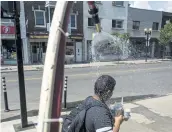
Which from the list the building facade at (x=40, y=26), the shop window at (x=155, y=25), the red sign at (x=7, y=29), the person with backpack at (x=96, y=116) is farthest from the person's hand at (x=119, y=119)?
the shop window at (x=155, y=25)

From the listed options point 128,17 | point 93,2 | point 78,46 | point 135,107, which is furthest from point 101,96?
point 128,17

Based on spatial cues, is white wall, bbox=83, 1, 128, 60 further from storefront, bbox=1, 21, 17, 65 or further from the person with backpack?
the person with backpack

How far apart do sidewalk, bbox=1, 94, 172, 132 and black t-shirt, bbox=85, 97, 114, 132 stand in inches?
142

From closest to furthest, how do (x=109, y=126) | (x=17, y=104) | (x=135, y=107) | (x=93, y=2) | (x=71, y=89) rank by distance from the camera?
(x=93, y=2)
(x=109, y=126)
(x=135, y=107)
(x=17, y=104)
(x=71, y=89)

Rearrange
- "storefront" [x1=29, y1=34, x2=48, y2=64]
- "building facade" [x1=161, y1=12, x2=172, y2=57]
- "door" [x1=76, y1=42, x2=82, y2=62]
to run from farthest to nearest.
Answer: "building facade" [x1=161, y1=12, x2=172, y2=57] < "door" [x1=76, y1=42, x2=82, y2=62] < "storefront" [x1=29, y1=34, x2=48, y2=64]

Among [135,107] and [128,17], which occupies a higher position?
[128,17]

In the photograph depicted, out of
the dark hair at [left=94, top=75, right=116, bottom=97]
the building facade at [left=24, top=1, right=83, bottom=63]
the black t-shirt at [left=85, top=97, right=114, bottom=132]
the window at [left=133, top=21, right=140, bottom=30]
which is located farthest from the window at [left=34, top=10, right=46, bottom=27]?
the black t-shirt at [left=85, top=97, right=114, bottom=132]

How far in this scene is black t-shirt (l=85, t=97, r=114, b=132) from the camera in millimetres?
2014

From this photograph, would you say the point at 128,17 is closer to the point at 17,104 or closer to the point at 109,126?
the point at 17,104

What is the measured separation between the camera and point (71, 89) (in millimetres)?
10484

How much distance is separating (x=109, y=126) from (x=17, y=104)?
6606mm

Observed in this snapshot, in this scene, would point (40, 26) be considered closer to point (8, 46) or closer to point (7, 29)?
point (7, 29)

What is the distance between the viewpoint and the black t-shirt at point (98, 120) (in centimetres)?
201

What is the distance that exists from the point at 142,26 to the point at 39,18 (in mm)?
15832
